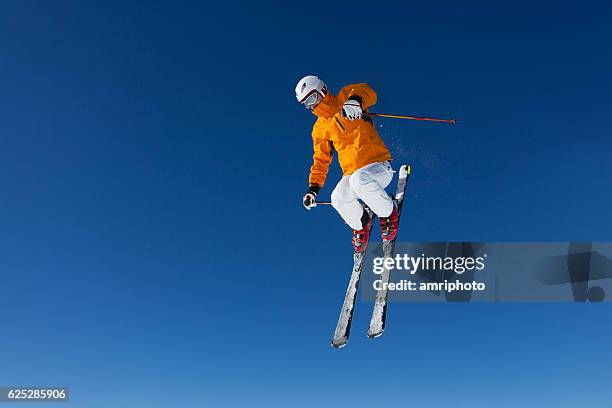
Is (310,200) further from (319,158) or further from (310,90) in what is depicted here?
(310,90)

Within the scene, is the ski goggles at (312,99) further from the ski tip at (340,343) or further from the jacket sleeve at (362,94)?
the ski tip at (340,343)

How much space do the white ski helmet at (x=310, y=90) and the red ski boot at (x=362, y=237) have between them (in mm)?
1645

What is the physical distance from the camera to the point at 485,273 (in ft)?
29.1

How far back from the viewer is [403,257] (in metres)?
8.70

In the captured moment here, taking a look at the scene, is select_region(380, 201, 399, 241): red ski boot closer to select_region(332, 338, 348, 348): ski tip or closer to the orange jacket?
the orange jacket

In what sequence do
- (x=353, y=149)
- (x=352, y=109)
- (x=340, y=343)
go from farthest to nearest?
(x=340, y=343) → (x=353, y=149) → (x=352, y=109)

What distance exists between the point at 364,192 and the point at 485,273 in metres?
2.19

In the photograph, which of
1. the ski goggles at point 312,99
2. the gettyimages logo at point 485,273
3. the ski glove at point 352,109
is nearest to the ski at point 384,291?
the gettyimages logo at point 485,273

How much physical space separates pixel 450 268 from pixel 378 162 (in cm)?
181

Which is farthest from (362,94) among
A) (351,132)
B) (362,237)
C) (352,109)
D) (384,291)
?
(384,291)

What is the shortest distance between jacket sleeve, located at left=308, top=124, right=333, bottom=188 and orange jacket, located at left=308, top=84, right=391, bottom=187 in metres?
0.10

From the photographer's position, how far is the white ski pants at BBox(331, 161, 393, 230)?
795 cm

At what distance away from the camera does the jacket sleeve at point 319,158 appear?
8.44 m
